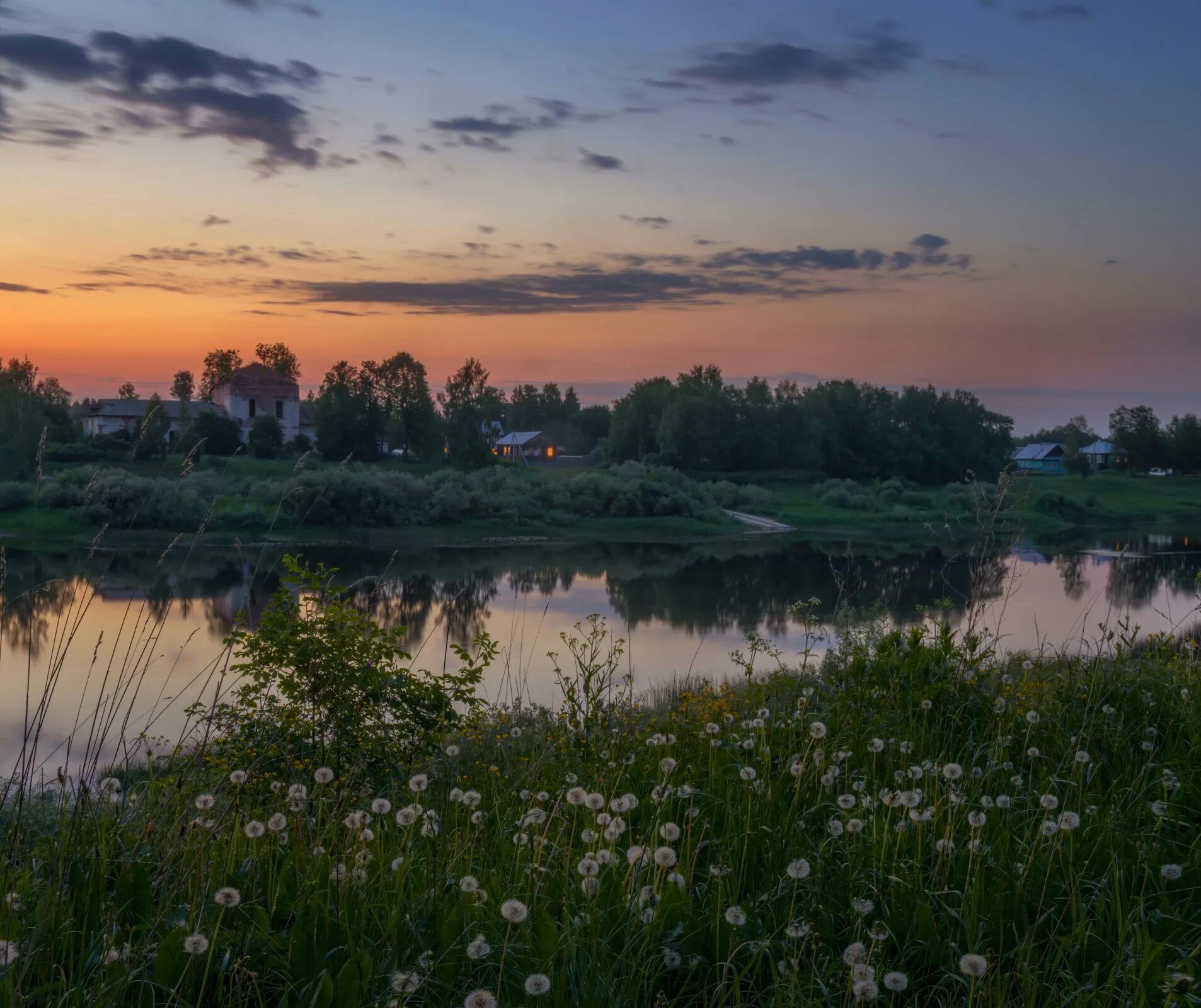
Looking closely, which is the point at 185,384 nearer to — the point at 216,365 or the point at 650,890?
the point at 216,365

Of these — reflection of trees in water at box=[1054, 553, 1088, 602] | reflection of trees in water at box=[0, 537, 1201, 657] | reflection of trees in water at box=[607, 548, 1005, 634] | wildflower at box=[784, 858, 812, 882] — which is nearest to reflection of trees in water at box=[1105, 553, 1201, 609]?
reflection of trees in water at box=[0, 537, 1201, 657]

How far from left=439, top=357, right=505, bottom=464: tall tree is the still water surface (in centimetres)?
1593

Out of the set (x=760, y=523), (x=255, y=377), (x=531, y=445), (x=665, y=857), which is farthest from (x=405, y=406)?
(x=665, y=857)

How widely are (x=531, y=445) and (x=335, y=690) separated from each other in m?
98.1

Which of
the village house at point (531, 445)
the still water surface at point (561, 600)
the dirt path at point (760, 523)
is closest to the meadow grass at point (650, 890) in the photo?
the still water surface at point (561, 600)

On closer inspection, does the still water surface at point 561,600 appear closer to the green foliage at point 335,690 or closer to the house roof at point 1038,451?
the green foliage at point 335,690

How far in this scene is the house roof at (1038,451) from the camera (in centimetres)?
11156

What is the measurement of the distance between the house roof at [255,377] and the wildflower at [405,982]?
222 ft

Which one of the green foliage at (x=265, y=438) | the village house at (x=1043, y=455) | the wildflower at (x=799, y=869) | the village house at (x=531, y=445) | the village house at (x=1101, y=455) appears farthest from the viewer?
the village house at (x=1043, y=455)

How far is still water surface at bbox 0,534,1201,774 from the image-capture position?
44.4 feet

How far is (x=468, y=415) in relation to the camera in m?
59.8

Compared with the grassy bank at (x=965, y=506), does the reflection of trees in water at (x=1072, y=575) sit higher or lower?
lower

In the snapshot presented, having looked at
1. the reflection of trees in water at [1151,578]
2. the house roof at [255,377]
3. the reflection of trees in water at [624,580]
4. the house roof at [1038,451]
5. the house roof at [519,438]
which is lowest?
the reflection of trees in water at [624,580]

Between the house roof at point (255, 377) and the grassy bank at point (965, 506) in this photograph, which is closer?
the grassy bank at point (965, 506)
